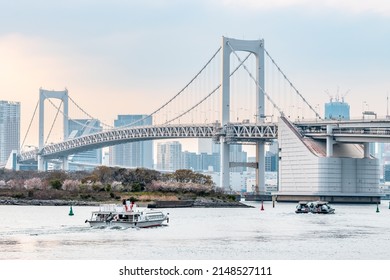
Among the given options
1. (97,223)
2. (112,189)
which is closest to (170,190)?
(112,189)

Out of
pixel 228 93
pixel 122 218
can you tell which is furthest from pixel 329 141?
pixel 122 218

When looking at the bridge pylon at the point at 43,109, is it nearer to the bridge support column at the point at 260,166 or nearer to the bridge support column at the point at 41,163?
the bridge support column at the point at 41,163

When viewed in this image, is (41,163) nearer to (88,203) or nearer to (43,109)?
(43,109)

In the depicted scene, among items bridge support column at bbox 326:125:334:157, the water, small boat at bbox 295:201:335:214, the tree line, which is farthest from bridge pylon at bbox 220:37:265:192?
the water

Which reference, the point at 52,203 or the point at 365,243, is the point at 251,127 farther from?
the point at 365,243

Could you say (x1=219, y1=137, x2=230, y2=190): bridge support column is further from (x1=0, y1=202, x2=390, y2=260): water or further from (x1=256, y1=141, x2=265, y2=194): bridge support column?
(x1=0, y1=202, x2=390, y2=260): water

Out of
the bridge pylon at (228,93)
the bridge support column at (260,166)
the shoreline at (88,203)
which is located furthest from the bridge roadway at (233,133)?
the shoreline at (88,203)
